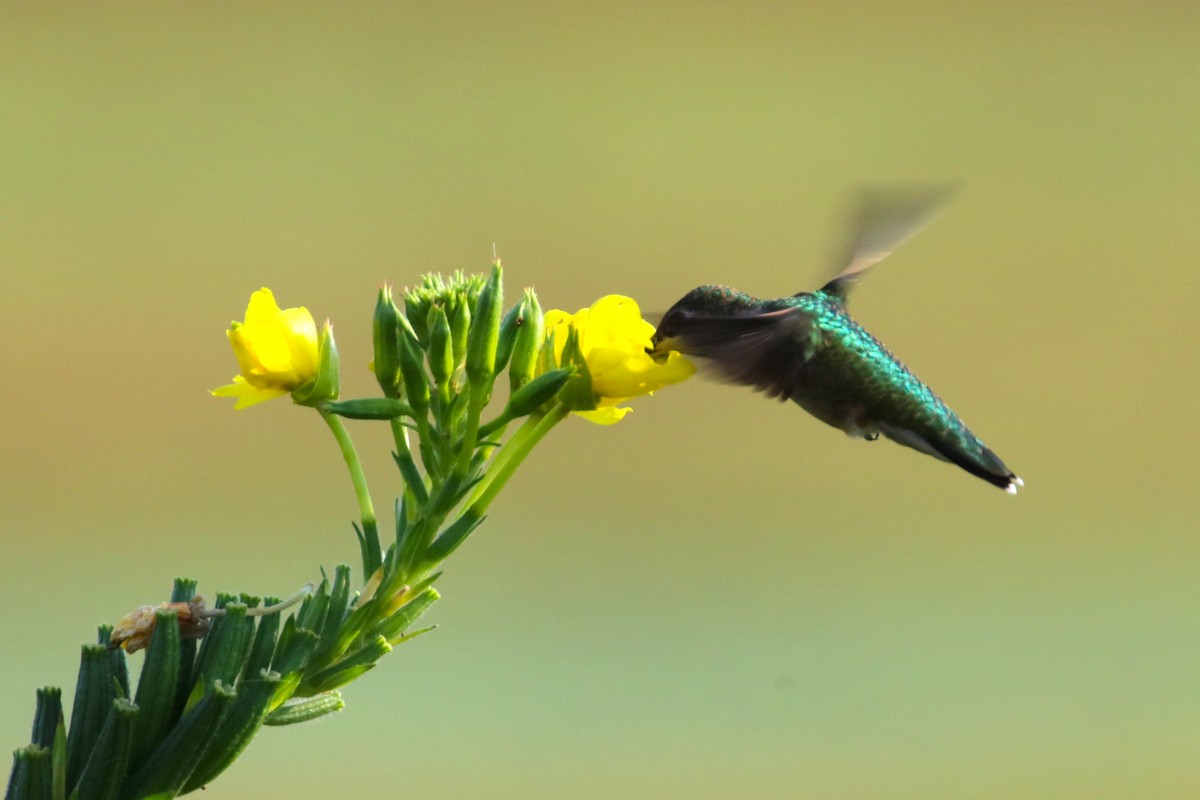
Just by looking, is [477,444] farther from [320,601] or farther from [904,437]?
[904,437]

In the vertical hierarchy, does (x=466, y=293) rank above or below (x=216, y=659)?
above

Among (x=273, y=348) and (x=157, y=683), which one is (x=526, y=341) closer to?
(x=273, y=348)

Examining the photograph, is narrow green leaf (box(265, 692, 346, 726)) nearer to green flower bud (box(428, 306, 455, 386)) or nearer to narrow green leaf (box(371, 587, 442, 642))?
narrow green leaf (box(371, 587, 442, 642))

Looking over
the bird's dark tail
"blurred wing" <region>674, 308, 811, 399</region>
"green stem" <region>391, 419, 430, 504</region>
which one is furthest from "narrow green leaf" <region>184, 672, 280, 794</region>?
the bird's dark tail

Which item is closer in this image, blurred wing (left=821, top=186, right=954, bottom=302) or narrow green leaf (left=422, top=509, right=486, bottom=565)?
narrow green leaf (left=422, top=509, right=486, bottom=565)

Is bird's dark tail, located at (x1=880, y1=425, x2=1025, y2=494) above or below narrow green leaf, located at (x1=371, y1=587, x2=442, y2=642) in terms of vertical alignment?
above

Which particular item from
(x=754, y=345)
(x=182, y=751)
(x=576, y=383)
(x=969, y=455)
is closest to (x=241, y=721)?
(x=182, y=751)

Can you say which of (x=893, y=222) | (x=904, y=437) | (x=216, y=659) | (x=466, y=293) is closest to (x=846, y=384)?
(x=904, y=437)
